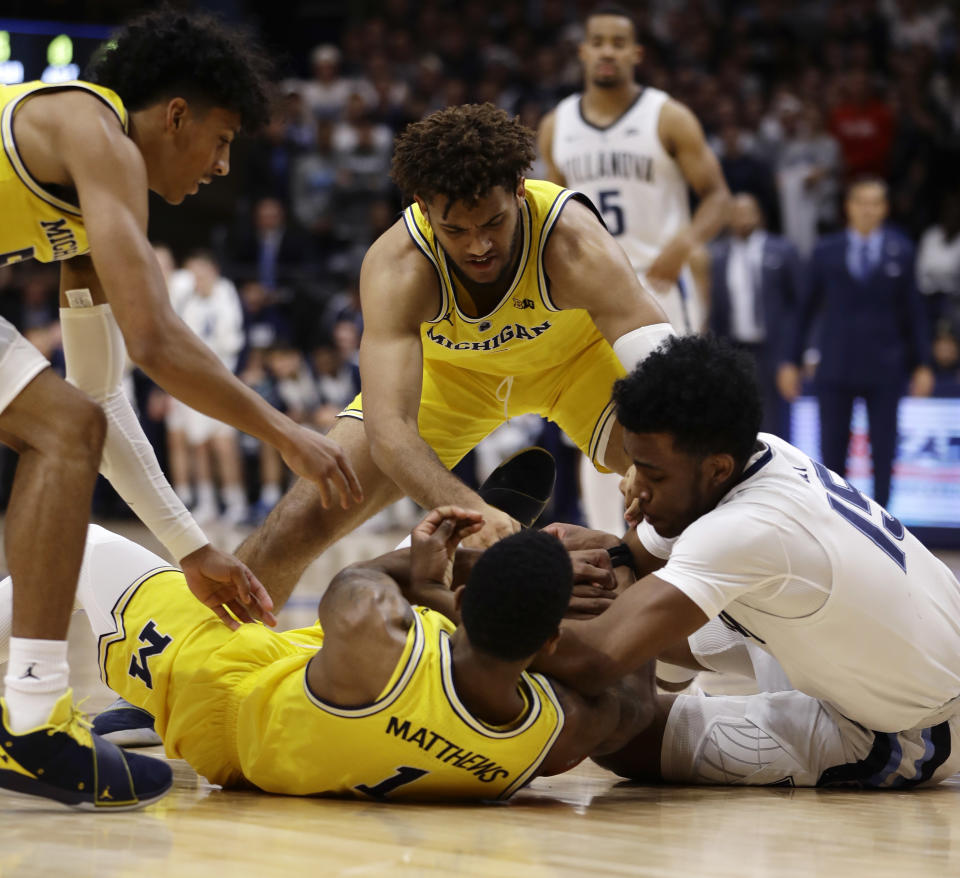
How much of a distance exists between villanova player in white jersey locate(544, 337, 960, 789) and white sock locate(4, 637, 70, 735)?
1026 millimetres

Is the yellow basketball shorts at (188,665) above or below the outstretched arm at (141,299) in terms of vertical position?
below

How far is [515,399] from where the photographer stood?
14.5ft

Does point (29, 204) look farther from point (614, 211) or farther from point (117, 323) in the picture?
point (614, 211)

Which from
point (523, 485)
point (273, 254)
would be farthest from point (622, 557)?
point (273, 254)

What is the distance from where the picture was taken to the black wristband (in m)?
3.38

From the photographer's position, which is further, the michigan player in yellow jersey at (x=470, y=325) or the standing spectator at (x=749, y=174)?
the standing spectator at (x=749, y=174)

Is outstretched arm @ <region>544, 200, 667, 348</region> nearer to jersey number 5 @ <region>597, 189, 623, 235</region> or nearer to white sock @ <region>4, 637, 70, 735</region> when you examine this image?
white sock @ <region>4, 637, 70, 735</region>

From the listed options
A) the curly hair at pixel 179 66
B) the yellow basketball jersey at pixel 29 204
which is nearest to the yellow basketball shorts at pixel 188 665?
the yellow basketball jersey at pixel 29 204

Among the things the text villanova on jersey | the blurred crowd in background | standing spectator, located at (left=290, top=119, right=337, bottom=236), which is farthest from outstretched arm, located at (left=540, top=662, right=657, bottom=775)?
standing spectator, located at (left=290, top=119, right=337, bottom=236)

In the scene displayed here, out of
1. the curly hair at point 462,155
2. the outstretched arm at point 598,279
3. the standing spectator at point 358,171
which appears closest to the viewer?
the curly hair at point 462,155

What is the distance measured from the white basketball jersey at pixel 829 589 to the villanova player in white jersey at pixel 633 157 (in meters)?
3.25

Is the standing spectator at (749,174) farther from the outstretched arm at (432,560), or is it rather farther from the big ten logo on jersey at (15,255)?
the big ten logo on jersey at (15,255)

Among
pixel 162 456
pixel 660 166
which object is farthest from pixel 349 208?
pixel 660 166

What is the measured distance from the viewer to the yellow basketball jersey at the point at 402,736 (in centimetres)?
277
